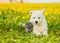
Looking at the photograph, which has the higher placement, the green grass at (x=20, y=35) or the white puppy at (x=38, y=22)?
the white puppy at (x=38, y=22)

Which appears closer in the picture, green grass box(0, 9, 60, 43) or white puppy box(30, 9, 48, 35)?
green grass box(0, 9, 60, 43)

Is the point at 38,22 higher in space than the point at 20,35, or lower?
higher

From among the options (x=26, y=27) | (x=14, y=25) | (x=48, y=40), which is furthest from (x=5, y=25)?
(x=48, y=40)

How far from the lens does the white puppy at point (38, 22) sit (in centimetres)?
904

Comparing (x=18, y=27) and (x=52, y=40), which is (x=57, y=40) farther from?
(x=18, y=27)

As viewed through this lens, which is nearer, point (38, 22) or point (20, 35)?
point (38, 22)

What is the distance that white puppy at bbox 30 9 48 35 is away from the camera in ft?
29.7

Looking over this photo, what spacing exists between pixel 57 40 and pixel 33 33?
1.27 m

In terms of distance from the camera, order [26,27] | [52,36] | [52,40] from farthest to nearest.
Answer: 1. [26,27]
2. [52,36]
3. [52,40]

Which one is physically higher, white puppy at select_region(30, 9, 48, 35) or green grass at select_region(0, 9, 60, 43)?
white puppy at select_region(30, 9, 48, 35)

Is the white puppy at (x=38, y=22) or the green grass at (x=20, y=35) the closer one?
the green grass at (x=20, y=35)

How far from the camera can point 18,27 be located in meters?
10.5

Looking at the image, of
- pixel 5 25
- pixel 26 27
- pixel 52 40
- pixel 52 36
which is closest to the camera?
pixel 52 40

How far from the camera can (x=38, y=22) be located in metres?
9.11
